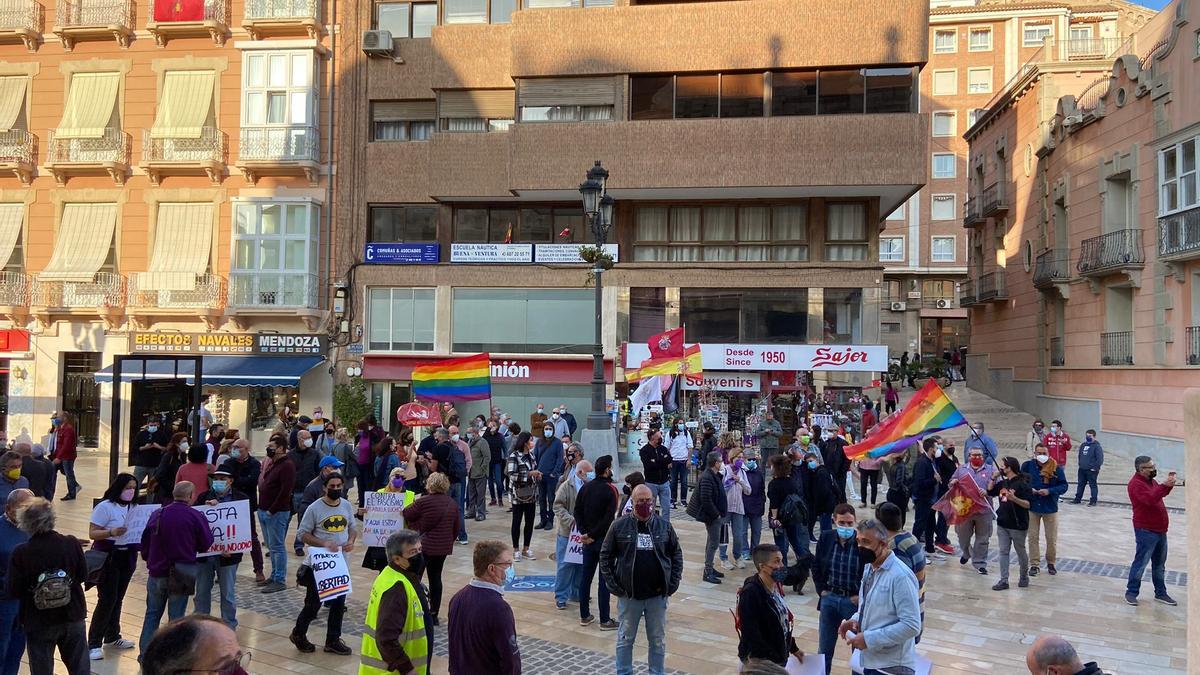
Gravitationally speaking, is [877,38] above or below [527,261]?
above

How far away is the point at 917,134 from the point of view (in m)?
23.5

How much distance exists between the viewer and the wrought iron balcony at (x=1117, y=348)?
25.0 m

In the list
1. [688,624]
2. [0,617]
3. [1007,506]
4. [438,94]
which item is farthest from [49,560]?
[438,94]

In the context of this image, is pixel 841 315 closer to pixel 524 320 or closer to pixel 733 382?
pixel 733 382

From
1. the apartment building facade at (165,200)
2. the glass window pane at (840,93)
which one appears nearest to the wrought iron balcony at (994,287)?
the glass window pane at (840,93)

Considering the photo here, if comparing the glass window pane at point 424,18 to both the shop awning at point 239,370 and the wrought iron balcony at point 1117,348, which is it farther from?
the wrought iron balcony at point 1117,348

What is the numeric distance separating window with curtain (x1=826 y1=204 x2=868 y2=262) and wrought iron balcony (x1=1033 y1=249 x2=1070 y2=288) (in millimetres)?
9068

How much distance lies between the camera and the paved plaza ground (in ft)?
25.5

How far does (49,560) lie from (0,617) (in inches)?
44.8

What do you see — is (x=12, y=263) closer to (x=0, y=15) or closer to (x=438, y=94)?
(x=0, y=15)

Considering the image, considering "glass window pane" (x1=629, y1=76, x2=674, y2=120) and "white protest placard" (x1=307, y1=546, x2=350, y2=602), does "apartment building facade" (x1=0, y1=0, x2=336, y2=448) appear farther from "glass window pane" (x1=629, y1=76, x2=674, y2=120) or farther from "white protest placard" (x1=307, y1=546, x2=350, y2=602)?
"white protest placard" (x1=307, y1=546, x2=350, y2=602)

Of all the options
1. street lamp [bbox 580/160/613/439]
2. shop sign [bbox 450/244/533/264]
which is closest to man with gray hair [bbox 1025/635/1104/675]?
street lamp [bbox 580/160/613/439]

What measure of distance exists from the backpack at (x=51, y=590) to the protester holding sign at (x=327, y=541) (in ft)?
7.06

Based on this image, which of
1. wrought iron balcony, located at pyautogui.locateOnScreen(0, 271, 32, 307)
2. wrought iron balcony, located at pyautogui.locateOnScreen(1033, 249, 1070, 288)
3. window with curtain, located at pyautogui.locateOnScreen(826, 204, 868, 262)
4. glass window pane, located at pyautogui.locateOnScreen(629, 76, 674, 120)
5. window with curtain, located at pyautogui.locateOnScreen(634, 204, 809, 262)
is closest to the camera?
glass window pane, located at pyautogui.locateOnScreen(629, 76, 674, 120)
